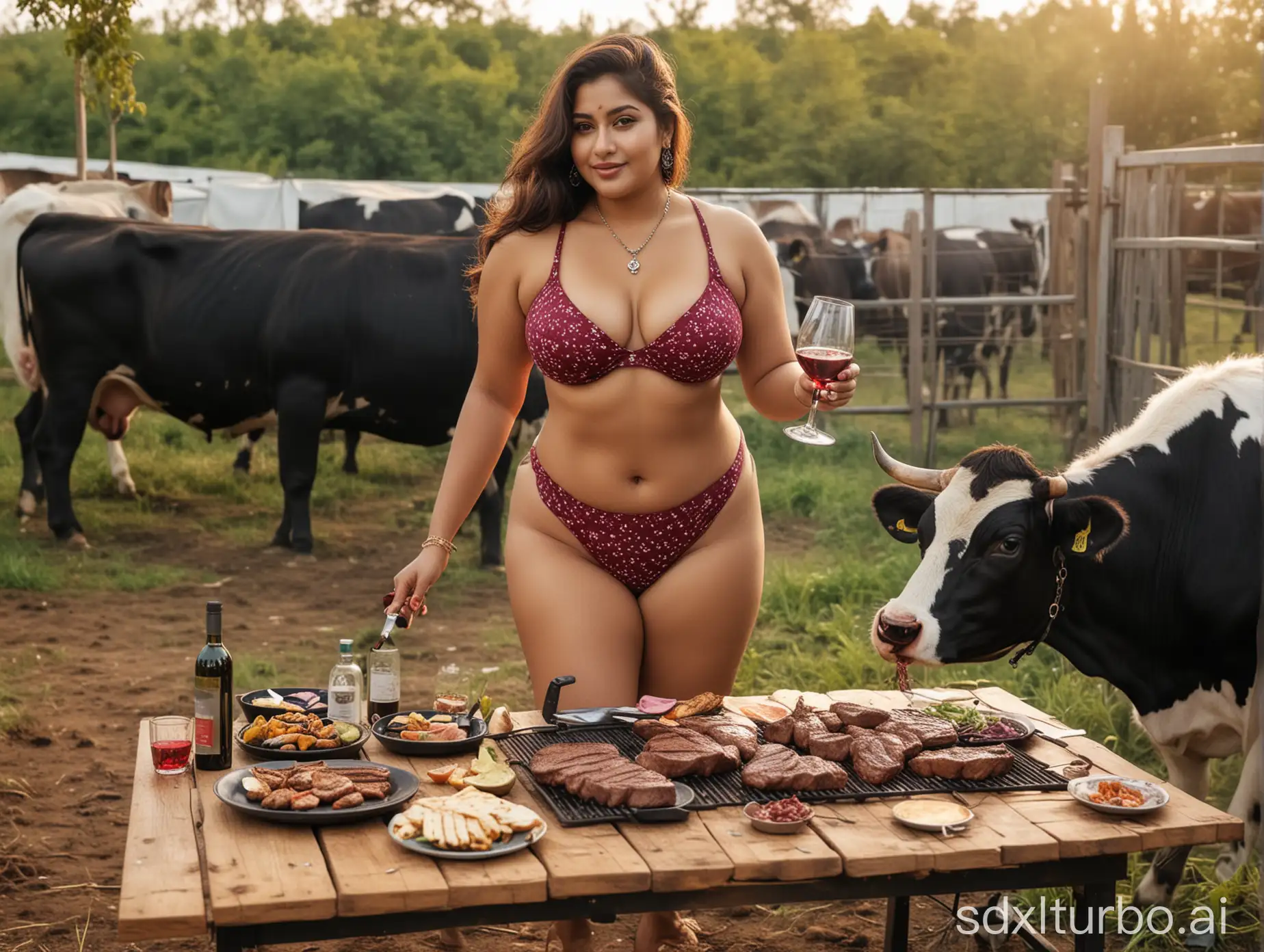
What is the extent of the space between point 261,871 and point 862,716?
4.33ft

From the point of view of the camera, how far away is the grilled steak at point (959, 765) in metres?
2.82

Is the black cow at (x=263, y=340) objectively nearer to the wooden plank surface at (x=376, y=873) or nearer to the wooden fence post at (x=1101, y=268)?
the wooden fence post at (x=1101, y=268)

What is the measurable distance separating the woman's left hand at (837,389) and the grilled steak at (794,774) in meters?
0.70

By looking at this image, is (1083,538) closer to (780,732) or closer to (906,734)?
(906,734)

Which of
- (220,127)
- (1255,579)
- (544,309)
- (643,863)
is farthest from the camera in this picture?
(220,127)

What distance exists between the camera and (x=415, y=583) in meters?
3.10

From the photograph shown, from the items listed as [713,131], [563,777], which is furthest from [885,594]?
[713,131]

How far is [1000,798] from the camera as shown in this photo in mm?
2764

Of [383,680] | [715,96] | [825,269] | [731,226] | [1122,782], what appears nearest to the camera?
[1122,782]

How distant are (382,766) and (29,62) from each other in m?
26.0

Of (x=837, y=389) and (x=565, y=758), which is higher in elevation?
(x=837, y=389)

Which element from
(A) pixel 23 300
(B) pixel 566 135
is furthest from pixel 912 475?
(A) pixel 23 300

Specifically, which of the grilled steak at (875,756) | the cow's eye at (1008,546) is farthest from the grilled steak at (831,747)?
the cow's eye at (1008,546)

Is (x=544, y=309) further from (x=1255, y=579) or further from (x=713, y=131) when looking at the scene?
(x=713, y=131)
